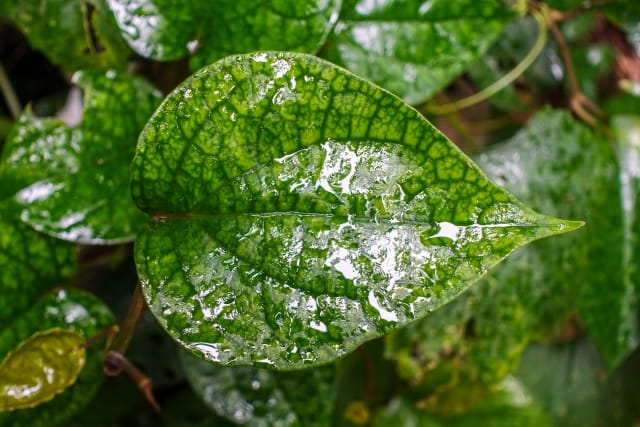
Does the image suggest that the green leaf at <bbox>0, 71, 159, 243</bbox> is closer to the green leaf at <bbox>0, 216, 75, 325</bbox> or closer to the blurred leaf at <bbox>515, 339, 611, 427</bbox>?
the green leaf at <bbox>0, 216, 75, 325</bbox>

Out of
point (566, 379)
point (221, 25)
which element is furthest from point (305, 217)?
point (566, 379)

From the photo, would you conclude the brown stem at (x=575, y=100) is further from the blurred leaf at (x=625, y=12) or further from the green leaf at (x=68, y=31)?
the green leaf at (x=68, y=31)

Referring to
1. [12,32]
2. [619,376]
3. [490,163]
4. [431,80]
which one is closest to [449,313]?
[490,163]

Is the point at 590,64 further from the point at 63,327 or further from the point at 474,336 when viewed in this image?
the point at 63,327

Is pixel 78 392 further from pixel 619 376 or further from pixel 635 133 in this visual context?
pixel 619 376

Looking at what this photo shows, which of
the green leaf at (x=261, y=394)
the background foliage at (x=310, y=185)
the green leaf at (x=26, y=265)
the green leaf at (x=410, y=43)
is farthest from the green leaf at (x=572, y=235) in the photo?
the green leaf at (x=26, y=265)
